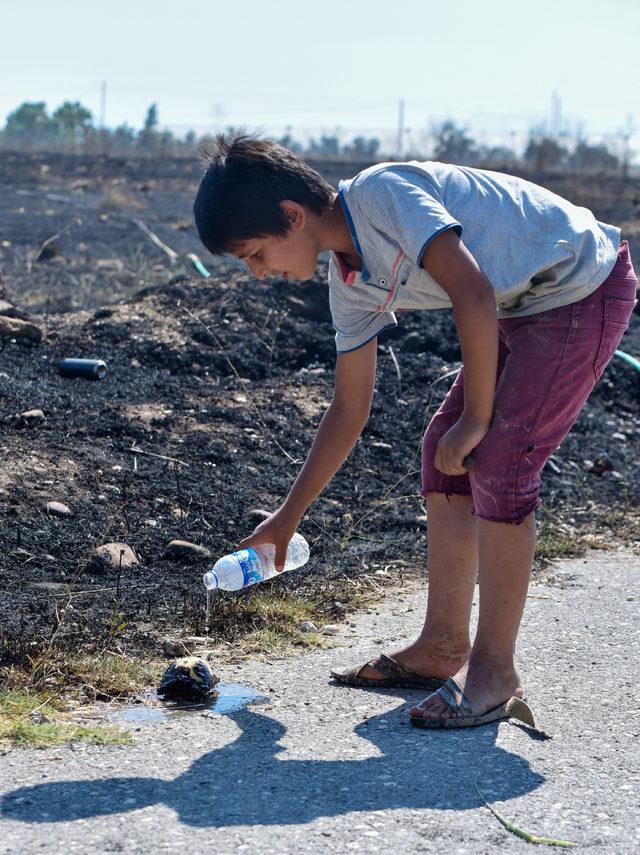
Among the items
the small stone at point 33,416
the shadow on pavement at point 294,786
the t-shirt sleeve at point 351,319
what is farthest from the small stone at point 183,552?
the shadow on pavement at point 294,786

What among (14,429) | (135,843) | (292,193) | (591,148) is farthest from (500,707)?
(591,148)

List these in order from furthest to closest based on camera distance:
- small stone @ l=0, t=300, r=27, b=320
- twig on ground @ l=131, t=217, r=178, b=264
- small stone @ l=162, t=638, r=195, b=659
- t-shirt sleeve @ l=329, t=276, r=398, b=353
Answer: twig on ground @ l=131, t=217, r=178, b=264 < small stone @ l=0, t=300, r=27, b=320 < small stone @ l=162, t=638, r=195, b=659 < t-shirt sleeve @ l=329, t=276, r=398, b=353

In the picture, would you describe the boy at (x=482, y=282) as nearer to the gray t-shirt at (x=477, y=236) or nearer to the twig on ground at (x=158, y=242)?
the gray t-shirt at (x=477, y=236)

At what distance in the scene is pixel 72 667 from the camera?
10.7 ft

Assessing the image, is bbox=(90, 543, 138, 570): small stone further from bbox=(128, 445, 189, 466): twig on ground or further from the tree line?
the tree line

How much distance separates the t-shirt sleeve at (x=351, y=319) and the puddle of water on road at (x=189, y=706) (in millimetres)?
1014

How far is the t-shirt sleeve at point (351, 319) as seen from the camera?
3.18m

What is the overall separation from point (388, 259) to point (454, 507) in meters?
0.78

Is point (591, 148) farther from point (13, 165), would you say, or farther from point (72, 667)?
point (72, 667)

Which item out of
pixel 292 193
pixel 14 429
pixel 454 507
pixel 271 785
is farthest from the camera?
pixel 14 429

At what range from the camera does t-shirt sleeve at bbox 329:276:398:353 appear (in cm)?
318

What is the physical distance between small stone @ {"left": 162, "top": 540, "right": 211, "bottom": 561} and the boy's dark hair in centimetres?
172

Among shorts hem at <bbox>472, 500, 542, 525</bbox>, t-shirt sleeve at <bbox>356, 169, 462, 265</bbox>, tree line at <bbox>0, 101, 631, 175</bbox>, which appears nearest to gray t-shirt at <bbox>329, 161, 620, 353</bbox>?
t-shirt sleeve at <bbox>356, 169, 462, 265</bbox>

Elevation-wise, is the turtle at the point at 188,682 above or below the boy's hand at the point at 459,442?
below
